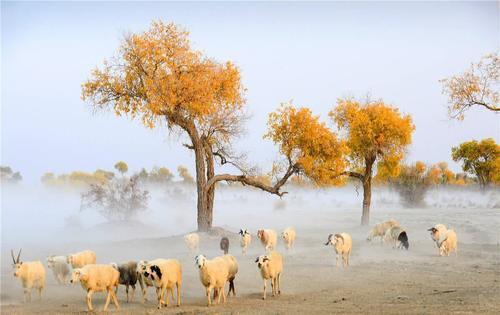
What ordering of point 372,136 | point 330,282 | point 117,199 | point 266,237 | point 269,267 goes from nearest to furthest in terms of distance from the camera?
1. point 269,267
2. point 330,282
3. point 266,237
4. point 372,136
5. point 117,199

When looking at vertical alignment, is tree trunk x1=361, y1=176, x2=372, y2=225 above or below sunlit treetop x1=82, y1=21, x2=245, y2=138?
below

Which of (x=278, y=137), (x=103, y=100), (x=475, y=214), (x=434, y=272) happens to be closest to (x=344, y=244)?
(x=434, y=272)

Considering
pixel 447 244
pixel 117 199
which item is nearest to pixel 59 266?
pixel 447 244

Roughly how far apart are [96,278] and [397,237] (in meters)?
17.8

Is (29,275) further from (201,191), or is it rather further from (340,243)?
(201,191)

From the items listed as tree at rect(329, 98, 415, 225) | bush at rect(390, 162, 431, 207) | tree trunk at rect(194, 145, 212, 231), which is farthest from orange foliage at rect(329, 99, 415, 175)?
bush at rect(390, 162, 431, 207)

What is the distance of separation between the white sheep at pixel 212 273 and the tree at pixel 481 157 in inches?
2212

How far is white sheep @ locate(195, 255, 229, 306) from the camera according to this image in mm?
14492

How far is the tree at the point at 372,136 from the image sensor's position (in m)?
40.1

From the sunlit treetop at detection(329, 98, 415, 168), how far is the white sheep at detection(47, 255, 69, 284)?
84.6 ft

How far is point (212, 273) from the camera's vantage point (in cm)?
1462

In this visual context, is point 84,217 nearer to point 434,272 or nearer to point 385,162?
point 385,162

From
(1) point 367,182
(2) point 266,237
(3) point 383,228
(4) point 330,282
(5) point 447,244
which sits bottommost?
(4) point 330,282

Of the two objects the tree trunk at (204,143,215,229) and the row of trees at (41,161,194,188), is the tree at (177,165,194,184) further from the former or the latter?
the tree trunk at (204,143,215,229)
